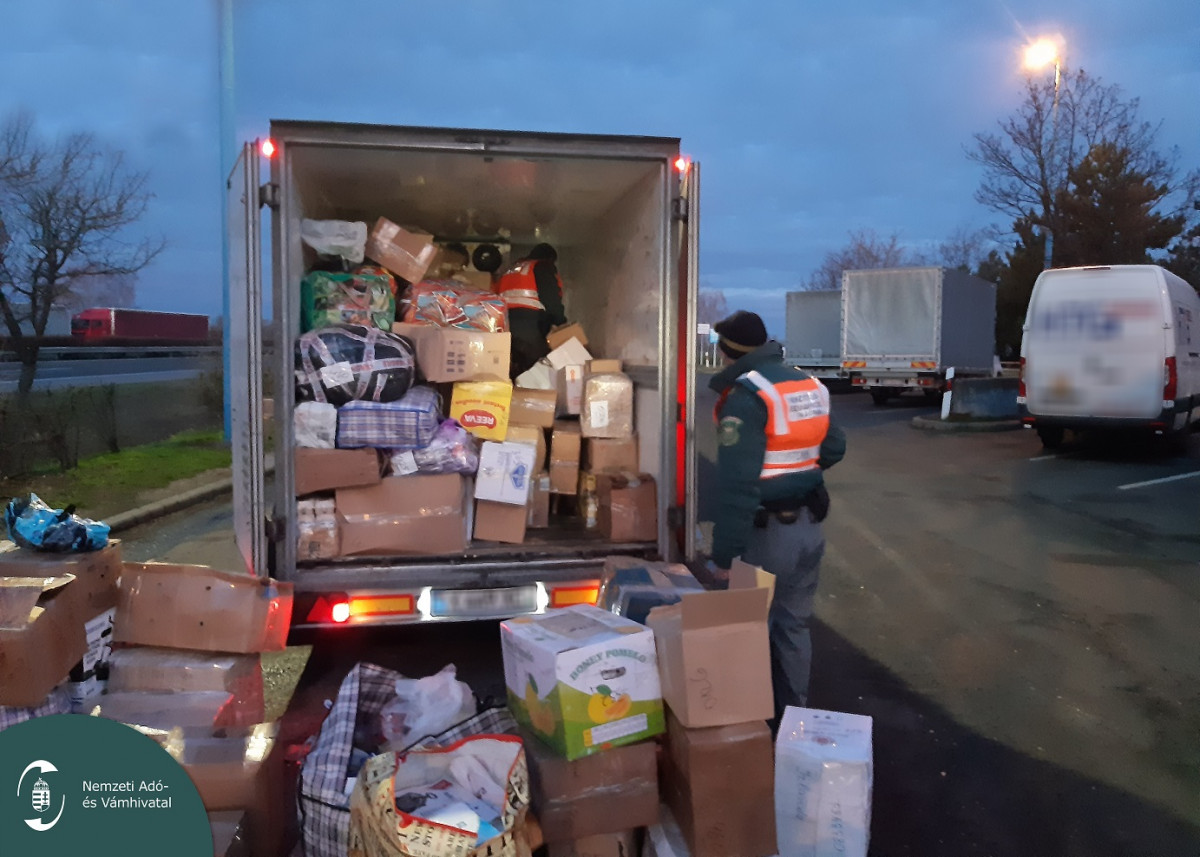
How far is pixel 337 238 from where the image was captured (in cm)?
519

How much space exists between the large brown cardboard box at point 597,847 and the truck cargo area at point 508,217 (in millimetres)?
1638

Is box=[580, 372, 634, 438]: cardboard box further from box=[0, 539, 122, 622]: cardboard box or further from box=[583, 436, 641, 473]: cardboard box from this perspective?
box=[0, 539, 122, 622]: cardboard box

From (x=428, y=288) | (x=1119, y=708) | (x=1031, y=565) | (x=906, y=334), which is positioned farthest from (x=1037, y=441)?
(x=428, y=288)

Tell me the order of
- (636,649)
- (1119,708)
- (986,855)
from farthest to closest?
(1119,708)
(986,855)
(636,649)

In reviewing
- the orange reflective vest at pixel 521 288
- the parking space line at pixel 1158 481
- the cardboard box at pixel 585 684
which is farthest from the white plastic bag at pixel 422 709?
the parking space line at pixel 1158 481

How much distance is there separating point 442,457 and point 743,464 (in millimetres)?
1677

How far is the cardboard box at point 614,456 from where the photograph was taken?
517cm

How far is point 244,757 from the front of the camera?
2676 mm

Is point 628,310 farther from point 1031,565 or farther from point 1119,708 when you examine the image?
point 1031,565

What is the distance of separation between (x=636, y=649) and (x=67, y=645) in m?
1.75

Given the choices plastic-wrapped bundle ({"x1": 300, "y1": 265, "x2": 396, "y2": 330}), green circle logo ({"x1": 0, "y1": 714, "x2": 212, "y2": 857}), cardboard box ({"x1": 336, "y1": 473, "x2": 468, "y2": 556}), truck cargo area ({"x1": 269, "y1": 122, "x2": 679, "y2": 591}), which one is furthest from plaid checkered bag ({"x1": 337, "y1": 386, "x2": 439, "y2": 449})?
green circle logo ({"x1": 0, "y1": 714, "x2": 212, "y2": 857})

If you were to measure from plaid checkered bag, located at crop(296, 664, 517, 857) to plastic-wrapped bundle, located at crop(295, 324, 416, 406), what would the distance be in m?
1.75

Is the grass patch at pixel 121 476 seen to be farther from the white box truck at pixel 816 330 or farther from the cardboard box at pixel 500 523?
the white box truck at pixel 816 330

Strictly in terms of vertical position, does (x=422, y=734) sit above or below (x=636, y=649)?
below
